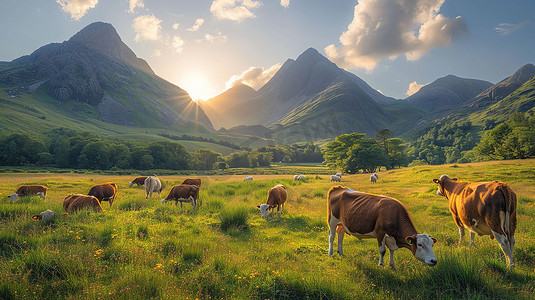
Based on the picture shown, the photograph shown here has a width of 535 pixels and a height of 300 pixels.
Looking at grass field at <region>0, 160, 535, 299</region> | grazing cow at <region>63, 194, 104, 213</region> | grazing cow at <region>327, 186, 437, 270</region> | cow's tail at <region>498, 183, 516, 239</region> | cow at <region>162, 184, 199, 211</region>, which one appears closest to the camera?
grass field at <region>0, 160, 535, 299</region>

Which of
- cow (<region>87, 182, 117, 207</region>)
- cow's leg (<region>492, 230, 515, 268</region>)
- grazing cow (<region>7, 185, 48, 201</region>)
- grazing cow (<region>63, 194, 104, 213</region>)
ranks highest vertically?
cow's leg (<region>492, 230, 515, 268</region>)

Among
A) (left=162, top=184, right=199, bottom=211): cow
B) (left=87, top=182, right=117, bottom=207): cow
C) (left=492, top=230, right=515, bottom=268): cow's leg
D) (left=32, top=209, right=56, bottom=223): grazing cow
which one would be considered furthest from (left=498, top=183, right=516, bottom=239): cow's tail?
(left=87, top=182, right=117, bottom=207): cow

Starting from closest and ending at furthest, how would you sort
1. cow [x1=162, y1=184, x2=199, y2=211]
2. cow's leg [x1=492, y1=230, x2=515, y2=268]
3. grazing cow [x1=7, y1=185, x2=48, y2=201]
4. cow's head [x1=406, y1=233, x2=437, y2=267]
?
1. cow's head [x1=406, y1=233, x2=437, y2=267]
2. cow's leg [x1=492, y1=230, x2=515, y2=268]
3. cow [x1=162, y1=184, x2=199, y2=211]
4. grazing cow [x1=7, y1=185, x2=48, y2=201]

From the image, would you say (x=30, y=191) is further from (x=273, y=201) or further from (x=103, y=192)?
(x=273, y=201)

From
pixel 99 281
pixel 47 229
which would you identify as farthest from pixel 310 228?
pixel 47 229

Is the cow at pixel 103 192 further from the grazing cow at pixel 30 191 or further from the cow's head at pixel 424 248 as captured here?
the cow's head at pixel 424 248

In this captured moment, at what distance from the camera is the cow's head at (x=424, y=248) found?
553 cm

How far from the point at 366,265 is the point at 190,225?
25.6ft

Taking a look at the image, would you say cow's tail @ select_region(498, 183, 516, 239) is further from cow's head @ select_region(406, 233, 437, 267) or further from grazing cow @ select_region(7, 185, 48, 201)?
grazing cow @ select_region(7, 185, 48, 201)

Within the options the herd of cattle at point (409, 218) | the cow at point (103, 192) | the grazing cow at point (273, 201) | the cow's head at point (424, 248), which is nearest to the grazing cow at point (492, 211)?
the herd of cattle at point (409, 218)

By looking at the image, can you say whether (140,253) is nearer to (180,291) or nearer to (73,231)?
(180,291)

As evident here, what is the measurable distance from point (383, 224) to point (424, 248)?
104 cm

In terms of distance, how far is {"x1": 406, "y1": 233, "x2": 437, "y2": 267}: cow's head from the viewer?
5531mm

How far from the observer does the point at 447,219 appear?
505 inches
